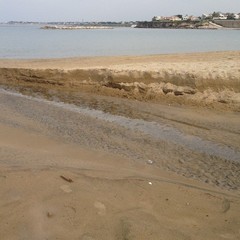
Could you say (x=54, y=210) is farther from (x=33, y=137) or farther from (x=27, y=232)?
(x=33, y=137)

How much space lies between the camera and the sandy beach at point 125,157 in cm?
395

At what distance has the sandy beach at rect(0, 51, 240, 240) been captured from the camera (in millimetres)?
3949

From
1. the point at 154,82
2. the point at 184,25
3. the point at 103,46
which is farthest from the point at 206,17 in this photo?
the point at 154,82

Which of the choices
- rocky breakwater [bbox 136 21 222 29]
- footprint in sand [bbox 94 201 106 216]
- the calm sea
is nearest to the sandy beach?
footprint in sand [bbox 94 201 106 216]

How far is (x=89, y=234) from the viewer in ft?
12.1

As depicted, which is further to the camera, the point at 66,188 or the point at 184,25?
the point at 184,25

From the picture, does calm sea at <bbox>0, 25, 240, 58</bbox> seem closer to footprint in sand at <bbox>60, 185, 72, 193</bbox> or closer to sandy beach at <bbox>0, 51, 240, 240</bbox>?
sandy beach at <bbox>0, 51, 240, 240</bbox>

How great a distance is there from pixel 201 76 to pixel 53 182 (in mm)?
8092

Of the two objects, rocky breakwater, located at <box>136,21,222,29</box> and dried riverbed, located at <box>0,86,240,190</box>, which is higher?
rocky breakwater, located at <box>136,21,222,29</box>

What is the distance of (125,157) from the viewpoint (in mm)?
6457

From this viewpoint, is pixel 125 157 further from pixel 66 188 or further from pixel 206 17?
pixel 206 17

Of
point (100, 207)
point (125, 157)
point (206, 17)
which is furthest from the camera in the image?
point (206, 17)

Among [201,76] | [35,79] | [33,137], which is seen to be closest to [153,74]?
[201,76]

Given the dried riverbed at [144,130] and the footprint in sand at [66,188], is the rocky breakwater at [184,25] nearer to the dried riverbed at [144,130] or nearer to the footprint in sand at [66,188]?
the dried riverbed at [144,130]
